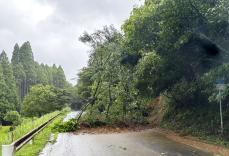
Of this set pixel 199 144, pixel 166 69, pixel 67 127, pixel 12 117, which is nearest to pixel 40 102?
pixel 12 117

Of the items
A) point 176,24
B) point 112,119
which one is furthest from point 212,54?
point 112,119

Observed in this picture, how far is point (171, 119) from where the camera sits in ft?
90.6

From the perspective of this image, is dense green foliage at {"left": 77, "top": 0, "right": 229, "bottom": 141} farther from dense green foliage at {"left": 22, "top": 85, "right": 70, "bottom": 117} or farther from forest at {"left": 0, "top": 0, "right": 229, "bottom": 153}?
dense green foliage at {"left": 22, "top": 85, "right": 70, "bottom": 117}

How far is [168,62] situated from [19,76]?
3464 inches

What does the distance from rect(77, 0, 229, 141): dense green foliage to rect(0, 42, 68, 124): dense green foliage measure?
174ft

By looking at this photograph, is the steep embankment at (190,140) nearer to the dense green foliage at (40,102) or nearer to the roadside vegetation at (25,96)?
the roadside vegetation at (25,96)

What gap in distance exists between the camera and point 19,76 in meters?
105

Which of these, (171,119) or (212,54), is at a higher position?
(212,54)

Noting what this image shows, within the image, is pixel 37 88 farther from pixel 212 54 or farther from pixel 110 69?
pixel 212 54

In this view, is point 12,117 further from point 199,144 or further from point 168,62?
point 199,144

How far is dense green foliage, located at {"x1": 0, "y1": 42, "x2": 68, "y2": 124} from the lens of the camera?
280ft

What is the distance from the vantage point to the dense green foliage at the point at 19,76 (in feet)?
280

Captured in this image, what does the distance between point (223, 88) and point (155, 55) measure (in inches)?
225

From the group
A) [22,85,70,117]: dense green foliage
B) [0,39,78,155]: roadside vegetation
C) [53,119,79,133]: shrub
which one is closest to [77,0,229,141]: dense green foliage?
[53,119,79,133]: shrub
